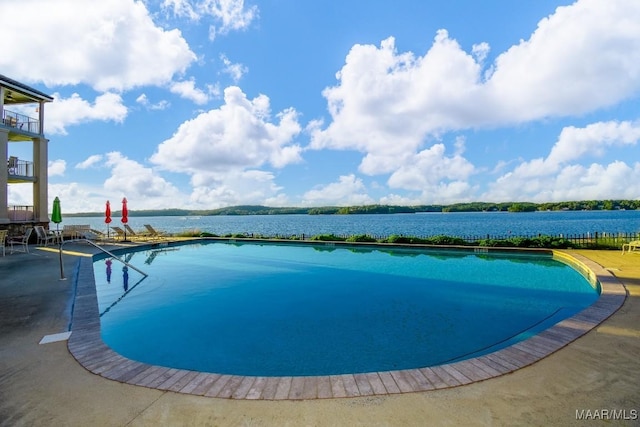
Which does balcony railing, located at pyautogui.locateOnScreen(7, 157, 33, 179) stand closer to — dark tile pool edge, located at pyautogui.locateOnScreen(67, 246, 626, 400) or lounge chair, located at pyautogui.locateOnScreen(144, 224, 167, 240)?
lounge chair, located at pyautogui.locateOnScreen(144, 224, 167, 240)

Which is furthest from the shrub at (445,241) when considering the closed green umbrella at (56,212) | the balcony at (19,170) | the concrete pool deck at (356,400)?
the balcony at (19,170)

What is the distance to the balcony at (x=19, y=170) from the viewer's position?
15.3 metres

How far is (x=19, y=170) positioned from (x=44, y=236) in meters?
3.59

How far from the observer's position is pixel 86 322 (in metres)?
4.96

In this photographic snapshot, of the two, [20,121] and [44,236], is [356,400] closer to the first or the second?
[44,236]

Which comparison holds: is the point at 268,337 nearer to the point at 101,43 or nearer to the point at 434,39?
the point at 101,43

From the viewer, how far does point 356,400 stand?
2.85 meters

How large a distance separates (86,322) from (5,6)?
7.46 metres

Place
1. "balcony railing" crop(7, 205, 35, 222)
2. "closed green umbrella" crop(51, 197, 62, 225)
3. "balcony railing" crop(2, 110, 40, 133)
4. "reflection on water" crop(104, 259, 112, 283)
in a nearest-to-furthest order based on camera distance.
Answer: "closed green umbrella" crop(51, 197, 62, 225), "reflection on water" crop(104, 259, 112, 283), "balcony railing" crop(7, 205, 35, 222), "balcony railing" crop(2, 110, 40, 133)

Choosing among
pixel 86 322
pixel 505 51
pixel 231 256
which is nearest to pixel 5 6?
pixel 86 322

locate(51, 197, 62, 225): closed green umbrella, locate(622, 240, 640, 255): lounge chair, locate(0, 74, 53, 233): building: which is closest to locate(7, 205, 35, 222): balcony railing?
locate(0, 74, 53, 233): building

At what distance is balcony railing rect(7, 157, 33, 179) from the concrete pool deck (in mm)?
16194

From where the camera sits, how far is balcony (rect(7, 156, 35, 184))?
15.3 metres

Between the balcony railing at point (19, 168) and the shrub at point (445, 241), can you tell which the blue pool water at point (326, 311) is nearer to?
the shrub at point (445, 241)
